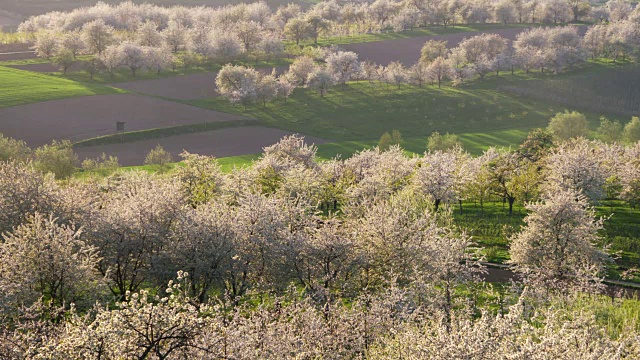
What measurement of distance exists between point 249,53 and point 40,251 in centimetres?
15565

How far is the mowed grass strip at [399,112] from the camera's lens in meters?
140

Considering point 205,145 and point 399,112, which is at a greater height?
point 399,112

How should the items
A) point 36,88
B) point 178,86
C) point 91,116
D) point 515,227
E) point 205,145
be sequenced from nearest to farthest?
point 515,227 < point 205,145 < point 91,116 < point 36,88 < point 178,86

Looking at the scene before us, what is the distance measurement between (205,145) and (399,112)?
49.3 m

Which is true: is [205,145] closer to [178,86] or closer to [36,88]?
[178,86]

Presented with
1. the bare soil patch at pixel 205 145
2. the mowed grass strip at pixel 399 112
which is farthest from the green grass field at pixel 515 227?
the bare soil patch at pixel 205 145

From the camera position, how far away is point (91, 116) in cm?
13200

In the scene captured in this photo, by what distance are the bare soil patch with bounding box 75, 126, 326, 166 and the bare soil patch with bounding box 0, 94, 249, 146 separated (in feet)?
19.5

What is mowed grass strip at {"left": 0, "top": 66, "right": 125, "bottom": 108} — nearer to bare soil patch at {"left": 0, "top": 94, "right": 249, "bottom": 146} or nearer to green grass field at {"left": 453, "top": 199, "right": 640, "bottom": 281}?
bare soil patch at {"left": 0, "top": 94, "right": 249, "bottom": 146}

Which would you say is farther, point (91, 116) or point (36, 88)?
point (36, 88)

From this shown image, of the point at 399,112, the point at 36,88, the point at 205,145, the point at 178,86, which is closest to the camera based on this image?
the point at 205,145

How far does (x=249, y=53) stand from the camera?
634ft

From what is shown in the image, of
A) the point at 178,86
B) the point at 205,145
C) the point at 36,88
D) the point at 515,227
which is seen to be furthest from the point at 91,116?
the point at 515,227

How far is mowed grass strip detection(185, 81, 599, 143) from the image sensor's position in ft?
458
